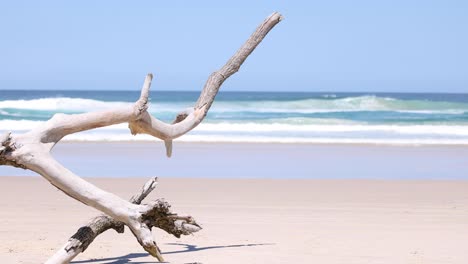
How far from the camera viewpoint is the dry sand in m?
7.09

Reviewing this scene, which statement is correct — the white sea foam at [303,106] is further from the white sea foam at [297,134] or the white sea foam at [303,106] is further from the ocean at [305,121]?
the white sea foam at [297,134]

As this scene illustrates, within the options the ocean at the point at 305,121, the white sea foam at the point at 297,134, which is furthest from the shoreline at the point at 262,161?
the ocean at the point at 305,121

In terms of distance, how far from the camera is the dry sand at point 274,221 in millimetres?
7090

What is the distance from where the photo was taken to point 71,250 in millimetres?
6023

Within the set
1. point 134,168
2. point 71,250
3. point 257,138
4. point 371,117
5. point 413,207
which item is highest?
point 371,117

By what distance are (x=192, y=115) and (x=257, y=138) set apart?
649 inches

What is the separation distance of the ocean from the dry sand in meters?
9.86

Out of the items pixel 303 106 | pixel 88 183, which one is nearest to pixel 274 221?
pixel 88 183

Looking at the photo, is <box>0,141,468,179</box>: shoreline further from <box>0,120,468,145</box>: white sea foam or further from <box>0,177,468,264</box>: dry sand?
<box>0,120,468,145</box>: white sea foam

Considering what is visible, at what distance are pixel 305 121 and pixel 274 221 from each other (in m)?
25.3

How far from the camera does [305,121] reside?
34.2 meters

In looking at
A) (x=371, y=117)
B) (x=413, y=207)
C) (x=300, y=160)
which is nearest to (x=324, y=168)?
(x=300, y=160)

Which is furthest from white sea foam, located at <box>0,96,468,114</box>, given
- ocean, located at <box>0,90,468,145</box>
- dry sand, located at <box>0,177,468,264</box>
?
dry sand, located at <box>0,177,468,264</box>

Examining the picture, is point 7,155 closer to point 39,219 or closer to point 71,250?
point 71,250
